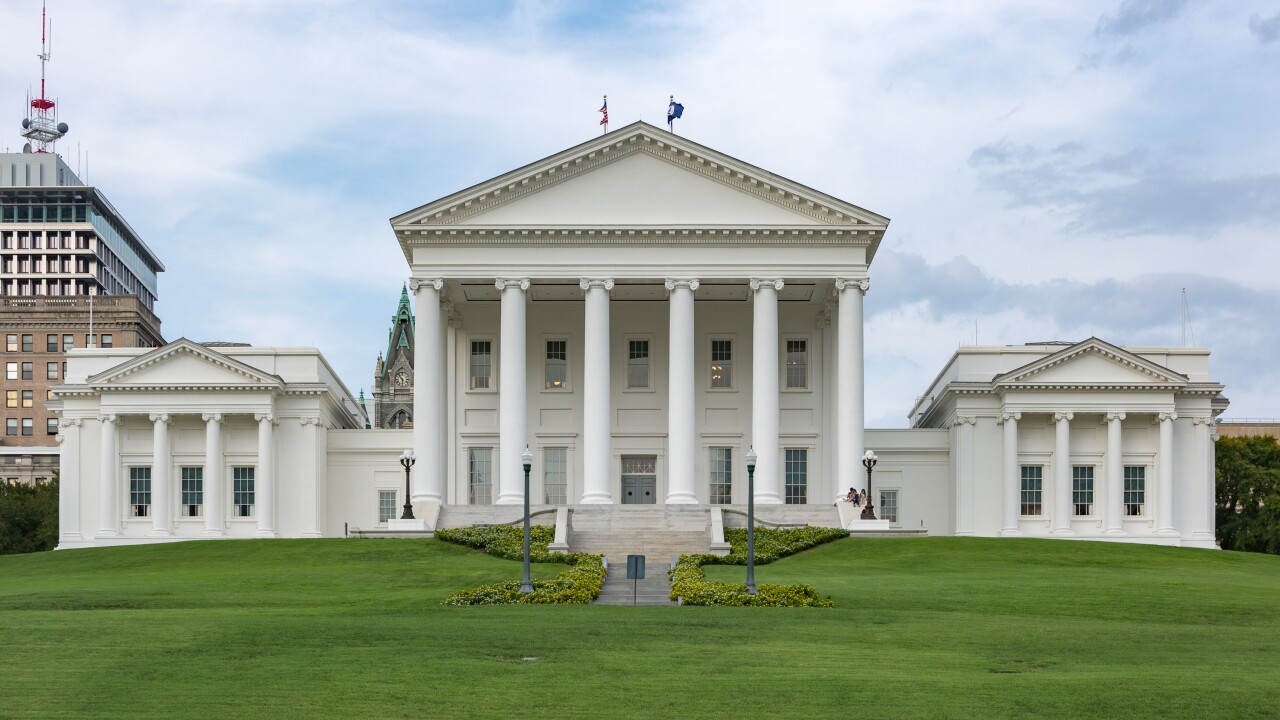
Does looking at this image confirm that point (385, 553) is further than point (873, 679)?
Yes

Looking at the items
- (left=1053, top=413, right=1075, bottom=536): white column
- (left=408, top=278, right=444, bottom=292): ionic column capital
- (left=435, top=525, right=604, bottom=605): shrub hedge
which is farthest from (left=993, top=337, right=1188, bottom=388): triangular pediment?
(left=408, top=278, right=444, bottom=292): ionic column capital

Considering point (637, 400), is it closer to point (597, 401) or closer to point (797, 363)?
point (597, 401)

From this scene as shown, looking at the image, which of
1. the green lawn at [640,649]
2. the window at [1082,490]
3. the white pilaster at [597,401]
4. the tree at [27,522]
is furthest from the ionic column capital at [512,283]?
the tree at [27,522]

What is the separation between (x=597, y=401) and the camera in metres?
67.6

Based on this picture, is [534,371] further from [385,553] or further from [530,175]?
[385,553]

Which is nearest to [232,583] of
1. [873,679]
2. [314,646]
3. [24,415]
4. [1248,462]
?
[314,646]

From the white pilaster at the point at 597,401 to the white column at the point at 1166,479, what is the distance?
24868 mm

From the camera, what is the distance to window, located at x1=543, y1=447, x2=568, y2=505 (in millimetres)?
→ 73875

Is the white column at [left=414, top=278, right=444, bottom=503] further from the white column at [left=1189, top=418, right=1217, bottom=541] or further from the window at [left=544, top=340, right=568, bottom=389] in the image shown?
the white column at [left=1189, top=418, right=1217, bottom=541]

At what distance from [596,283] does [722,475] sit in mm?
11289

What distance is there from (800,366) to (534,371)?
1238 centimetres

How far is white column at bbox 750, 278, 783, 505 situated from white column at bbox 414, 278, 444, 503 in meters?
13.4

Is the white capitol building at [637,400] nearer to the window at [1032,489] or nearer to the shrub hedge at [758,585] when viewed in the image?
the window at [1032,489]

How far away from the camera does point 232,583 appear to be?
153ft
